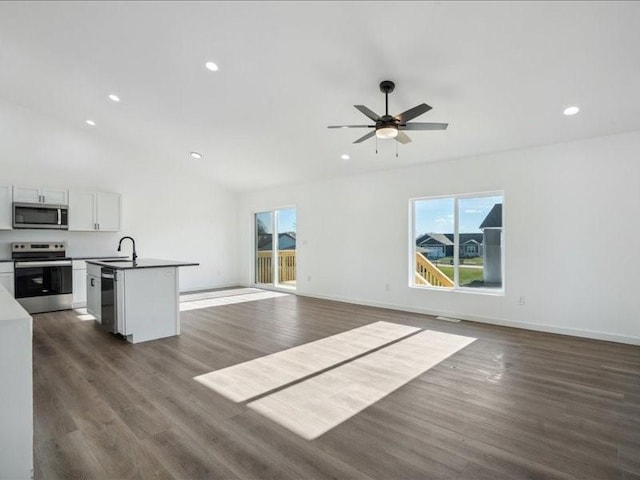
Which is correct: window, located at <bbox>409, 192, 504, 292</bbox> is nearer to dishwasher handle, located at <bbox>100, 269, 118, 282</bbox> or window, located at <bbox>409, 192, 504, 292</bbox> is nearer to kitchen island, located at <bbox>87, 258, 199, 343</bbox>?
kitchen island, located at <bbox>87, 258, 199, 343</bbox>

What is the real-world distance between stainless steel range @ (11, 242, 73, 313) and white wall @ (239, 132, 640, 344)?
5126 mm

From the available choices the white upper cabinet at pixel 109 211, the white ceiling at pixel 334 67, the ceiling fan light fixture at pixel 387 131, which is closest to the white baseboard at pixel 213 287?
the white upper cabinet at pixel 109 211

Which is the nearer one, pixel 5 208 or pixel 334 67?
pixel 334 67

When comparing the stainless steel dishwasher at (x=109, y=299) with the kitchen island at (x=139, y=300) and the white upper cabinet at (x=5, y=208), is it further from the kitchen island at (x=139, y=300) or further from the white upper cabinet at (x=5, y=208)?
the white upper cabinet at (x=5, y=208)

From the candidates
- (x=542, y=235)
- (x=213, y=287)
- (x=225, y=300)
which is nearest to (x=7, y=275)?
(x=225, y=300)

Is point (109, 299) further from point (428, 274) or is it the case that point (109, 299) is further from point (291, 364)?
point (428, 274)

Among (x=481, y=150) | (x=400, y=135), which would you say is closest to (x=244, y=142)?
(x=400, y=135)

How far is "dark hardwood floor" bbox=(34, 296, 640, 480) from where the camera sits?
1.86 metres

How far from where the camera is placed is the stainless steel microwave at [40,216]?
18.7ft

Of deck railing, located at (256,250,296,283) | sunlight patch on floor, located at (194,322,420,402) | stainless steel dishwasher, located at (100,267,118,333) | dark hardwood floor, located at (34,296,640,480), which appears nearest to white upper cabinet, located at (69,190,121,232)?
stainless steel dishwasher, located at (100,267,118,333)

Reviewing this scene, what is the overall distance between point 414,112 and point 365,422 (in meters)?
2.55

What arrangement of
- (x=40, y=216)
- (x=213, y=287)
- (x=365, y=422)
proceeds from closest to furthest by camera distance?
(x=365, y=422)
(x=40, y=216)
(x=213, y=287)

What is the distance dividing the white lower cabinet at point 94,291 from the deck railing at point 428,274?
16.0 feet

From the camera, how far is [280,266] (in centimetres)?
859
